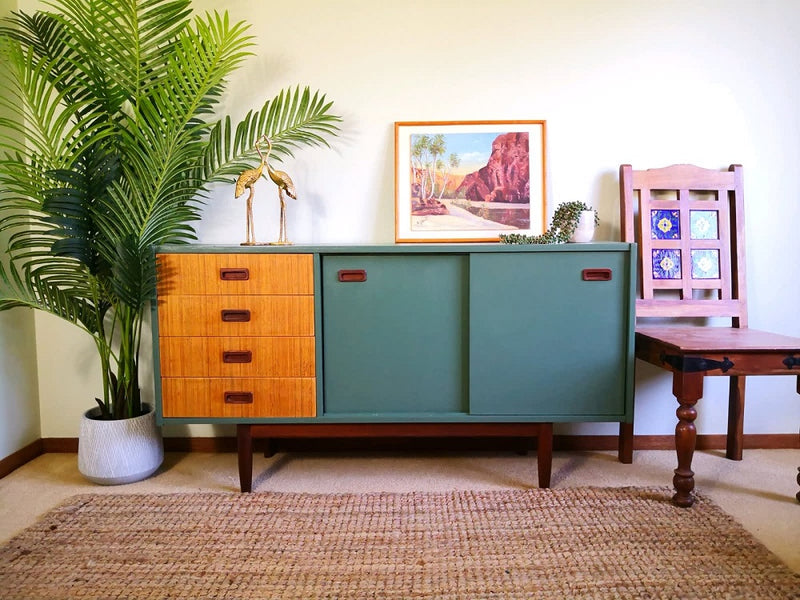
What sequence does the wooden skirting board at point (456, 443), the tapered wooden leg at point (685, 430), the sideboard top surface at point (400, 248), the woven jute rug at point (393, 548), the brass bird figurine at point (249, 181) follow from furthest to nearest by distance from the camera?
the wooden skirting board at point (456, 443), the brass bird figurine at point (249, 181), the sideboard top surface at point (400, 248), the tapered wooden leg at point (685, 430), the woven jute rug at point (393, 548)

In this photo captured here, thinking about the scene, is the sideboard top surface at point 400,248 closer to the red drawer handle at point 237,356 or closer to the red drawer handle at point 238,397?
the red drawer handle at point 237,356

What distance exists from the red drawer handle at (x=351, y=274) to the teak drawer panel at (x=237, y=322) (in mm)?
145

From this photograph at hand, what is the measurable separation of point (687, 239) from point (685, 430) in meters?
0.93

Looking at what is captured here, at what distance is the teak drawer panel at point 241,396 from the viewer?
2082 mm

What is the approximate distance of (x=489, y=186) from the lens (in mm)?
2498

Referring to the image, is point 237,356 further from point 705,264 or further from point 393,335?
point 705,264

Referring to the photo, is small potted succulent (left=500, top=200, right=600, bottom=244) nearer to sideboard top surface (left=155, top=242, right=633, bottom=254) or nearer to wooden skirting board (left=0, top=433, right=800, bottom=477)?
sideboard top surface (left=155, top=242, right=633, bottom=254)

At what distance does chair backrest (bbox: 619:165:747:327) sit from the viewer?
2.41 m

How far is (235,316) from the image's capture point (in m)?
2.06

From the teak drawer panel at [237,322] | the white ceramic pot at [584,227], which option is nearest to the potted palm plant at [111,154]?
the teak drawer panel at [237,322]

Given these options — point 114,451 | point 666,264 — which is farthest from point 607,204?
point 114,451

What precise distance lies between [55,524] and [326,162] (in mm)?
1758

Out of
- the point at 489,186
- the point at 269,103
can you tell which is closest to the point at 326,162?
the point at 269,103

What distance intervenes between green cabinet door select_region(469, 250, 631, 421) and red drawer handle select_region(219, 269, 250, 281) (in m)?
0.85
